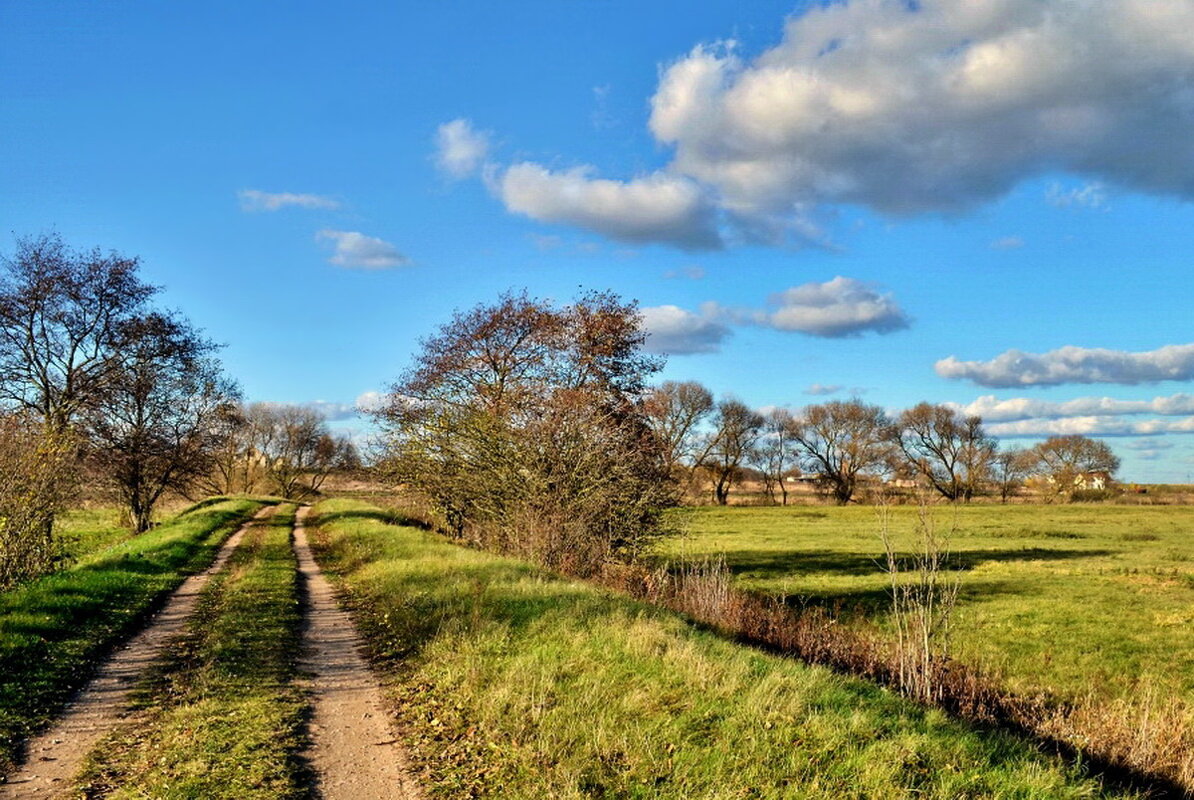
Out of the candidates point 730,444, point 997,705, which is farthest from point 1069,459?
point 997,705

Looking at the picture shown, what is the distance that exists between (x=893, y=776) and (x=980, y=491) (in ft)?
320

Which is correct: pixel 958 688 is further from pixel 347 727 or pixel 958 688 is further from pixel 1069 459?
pixel 1069 459

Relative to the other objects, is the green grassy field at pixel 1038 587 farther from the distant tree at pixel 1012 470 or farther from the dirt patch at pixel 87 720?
the distant tree at pixel 1012 470

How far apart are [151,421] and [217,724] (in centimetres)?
3001

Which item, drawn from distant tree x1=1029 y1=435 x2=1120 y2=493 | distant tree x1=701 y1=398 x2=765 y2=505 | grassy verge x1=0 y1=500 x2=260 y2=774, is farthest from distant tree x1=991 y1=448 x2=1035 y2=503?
grassy verge x1=0 y1=500 x2=260 y2=774

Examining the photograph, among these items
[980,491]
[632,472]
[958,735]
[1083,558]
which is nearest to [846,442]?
[980,491]

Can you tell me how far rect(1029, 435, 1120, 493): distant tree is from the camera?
3538 inches

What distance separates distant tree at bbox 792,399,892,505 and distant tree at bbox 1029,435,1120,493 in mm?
Result: 20511

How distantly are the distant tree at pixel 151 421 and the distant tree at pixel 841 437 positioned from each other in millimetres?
67233

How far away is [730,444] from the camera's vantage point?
279ft

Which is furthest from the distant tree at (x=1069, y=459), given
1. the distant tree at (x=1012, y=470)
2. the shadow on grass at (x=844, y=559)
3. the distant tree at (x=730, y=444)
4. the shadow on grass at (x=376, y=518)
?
the shadow on grass at (x=376, y=518)

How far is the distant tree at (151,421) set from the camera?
2906cm

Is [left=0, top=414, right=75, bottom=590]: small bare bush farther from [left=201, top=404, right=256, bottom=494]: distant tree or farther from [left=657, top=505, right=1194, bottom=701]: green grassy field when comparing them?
[left=201, top=404, right=256, bottom=494]: distant tree

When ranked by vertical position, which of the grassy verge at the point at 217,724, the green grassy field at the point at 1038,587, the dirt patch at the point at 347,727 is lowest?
the green grassy field at the point at 1038,587
